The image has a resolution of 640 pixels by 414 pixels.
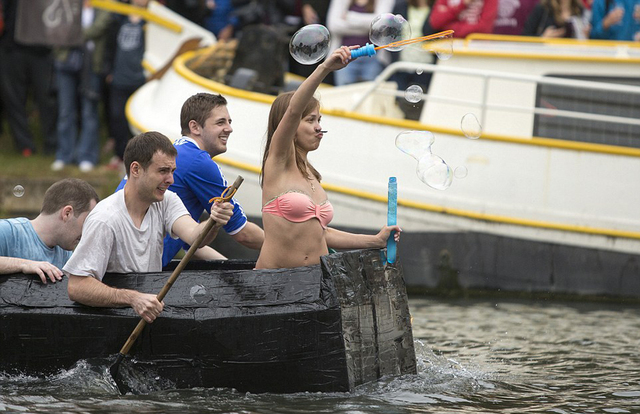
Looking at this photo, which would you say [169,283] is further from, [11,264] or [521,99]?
[521,99]

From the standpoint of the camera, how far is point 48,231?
7145 millimetres

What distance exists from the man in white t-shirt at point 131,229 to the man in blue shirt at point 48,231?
11.3 inches

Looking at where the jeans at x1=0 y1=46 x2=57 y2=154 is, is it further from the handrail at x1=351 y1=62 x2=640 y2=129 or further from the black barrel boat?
the black barrel boat

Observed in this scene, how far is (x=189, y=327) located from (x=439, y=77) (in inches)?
223

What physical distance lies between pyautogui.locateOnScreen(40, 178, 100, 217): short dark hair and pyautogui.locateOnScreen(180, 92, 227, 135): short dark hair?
0.81 metres

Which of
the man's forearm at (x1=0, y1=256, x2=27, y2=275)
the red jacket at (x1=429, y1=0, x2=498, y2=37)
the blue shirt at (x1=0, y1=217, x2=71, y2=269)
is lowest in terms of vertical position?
the man's forearm at (x1=0, y1=256, x2=27, y2=275)

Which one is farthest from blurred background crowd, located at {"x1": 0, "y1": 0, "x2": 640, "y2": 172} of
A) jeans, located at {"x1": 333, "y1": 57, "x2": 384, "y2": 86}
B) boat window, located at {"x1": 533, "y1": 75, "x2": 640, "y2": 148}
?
boat window, located at {"x1": 533, "y1": 75, "x2": 640, "y2": 148}

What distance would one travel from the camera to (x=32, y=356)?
706 centimetres

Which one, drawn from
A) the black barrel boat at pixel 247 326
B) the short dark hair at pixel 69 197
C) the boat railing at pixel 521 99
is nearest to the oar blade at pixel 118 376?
the black barrel boat at pixel 247 326

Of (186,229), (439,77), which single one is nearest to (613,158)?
(439,77)

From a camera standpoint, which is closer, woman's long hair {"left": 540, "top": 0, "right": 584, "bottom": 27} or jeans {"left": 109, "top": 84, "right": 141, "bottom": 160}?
woman's long hair {"left": 540, "top": 0, "right": 584, "bottom": 27}

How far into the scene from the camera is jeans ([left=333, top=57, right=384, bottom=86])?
13.0 m

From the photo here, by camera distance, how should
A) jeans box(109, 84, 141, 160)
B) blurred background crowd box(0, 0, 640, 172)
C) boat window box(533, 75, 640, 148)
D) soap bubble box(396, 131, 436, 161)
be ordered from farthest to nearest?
jeans box(109, 84, 141, 160) < blurred background crowd box(0, 0, 640, 172) < boat window box(533, 75, 640, 148) < soap bubble box(396, 131, 436, 161)

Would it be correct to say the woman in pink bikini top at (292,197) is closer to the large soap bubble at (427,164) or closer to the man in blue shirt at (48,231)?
the large soap bubble at (427,164)
